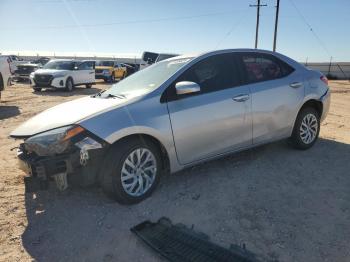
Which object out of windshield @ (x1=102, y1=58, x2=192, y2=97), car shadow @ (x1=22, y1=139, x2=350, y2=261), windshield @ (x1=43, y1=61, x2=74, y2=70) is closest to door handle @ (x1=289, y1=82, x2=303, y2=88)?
car shadow @ (x1=22, y1=139, x2=350, y2=261)

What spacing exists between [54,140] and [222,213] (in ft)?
6.20

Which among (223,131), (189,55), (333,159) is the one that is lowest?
(333,159)

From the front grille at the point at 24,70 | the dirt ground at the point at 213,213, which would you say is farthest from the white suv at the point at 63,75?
the dirt ground at the point at 213,213

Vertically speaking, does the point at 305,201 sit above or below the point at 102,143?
below

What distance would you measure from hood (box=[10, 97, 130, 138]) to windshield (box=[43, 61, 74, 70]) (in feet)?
51.1

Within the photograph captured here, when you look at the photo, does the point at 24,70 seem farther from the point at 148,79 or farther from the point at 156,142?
the point at 156,142

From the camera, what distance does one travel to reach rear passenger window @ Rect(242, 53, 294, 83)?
16.7 feet

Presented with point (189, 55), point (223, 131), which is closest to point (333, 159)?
point (223, 131)

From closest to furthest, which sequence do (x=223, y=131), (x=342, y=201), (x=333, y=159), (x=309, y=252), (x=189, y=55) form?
(x=309, y=252) → (x=342, y=201) → (x=223, y=131) → (x=189, y=55) → (x=333, y=159)

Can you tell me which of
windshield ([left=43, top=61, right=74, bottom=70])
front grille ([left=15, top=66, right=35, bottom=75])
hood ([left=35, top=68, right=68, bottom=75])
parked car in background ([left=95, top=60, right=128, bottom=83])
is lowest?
parked car in background ([left=95, top=60, right=128, bottom=83])

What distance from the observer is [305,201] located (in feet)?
13.4

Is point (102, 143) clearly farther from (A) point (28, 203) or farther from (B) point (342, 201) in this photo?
(B) point (342, 201)

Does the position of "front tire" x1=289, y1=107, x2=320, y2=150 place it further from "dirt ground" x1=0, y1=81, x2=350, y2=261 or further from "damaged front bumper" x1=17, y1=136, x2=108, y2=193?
"damaged front bumper" x1=17, y1=136, x2=108, y2=193

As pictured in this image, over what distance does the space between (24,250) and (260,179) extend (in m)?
2.91
